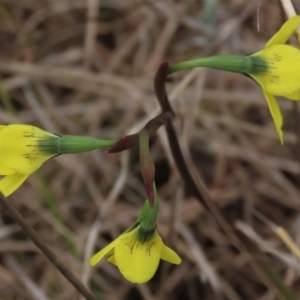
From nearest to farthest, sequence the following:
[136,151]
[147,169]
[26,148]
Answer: [147,169], [26,148], [136,151]

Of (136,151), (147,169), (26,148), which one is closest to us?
(147,169)

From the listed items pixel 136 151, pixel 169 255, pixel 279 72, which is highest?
pixel 279 72

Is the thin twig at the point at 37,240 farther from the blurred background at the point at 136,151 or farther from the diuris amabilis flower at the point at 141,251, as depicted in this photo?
the blurred background at the point at 136,151

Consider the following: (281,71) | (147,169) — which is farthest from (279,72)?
(147,169)

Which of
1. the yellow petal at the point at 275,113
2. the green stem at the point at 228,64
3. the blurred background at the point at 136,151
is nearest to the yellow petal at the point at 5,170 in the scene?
the green stem at the point at 228,64

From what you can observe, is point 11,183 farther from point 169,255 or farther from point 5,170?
point 169,255

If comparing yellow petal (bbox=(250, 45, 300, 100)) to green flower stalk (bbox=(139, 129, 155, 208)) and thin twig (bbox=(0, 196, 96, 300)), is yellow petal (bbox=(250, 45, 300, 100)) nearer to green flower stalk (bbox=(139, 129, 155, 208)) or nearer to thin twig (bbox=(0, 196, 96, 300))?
green flower stalk (bbox=(139, 129, 155, 208))

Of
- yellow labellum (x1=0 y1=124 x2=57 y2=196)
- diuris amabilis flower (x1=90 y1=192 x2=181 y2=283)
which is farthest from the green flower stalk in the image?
yellow labellum (x1=0 y1=124 x2=57 y2=196)

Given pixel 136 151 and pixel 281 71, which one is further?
pixel 136 151
